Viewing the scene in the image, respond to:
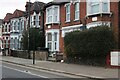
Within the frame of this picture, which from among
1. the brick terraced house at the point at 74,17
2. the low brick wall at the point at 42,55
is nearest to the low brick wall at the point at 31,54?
the low brick wall at the point at 42,55

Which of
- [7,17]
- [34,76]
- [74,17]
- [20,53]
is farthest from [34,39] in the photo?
[34,76]

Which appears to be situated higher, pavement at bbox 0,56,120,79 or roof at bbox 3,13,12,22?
roof at bbox 3,13,12,22

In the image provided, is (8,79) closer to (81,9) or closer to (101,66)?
(101,66)

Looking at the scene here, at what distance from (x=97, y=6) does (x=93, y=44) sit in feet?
17.5

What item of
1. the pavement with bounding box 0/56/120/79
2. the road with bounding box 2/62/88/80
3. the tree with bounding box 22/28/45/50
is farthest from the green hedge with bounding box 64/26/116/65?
the tree with bounding box 22/28/45/50

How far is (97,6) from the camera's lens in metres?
28.9

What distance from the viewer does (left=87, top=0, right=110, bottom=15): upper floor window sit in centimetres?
2802

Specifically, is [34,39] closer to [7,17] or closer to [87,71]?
[87,71]

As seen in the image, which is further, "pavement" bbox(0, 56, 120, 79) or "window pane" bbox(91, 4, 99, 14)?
"window pane" bbox(91, 4, 99, 14)

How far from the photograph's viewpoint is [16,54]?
1756 inches

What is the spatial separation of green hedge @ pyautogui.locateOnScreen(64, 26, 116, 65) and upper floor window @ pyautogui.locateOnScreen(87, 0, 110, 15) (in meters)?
3.24

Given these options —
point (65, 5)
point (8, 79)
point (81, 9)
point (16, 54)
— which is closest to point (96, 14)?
point (81, 9)

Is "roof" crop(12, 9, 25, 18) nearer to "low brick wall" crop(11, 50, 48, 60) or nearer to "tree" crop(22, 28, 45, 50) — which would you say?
"low brick wall" crop(11, 50, 48, 60)

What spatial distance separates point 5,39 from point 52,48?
931 inches
